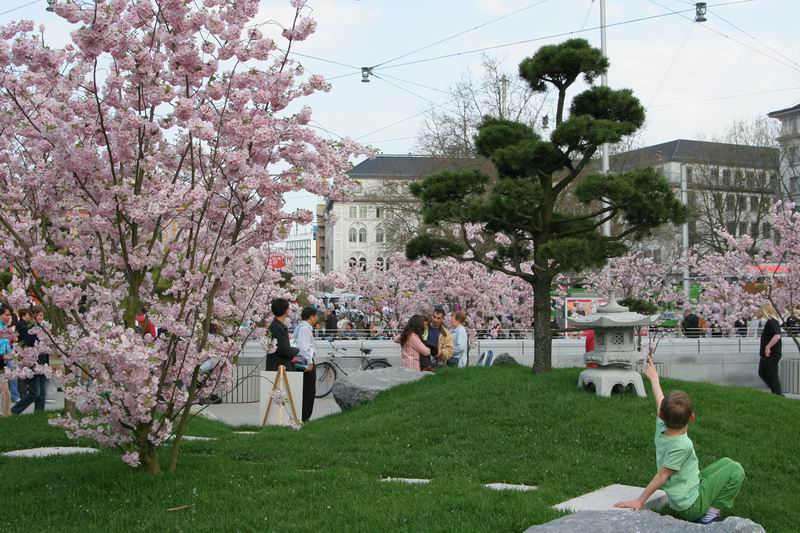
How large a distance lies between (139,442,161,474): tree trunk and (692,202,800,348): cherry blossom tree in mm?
16975

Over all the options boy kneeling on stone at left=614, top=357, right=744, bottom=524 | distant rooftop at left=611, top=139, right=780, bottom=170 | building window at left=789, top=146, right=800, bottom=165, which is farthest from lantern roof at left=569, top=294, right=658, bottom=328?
building window at left=789, top=146, right=800, bottom=165

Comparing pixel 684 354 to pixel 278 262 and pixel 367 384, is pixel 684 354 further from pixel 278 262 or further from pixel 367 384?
pixel 278 262

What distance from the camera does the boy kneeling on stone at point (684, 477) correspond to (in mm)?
6746

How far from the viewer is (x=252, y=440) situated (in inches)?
428

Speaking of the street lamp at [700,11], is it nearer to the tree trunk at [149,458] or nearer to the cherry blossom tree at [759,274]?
the cherry blossom tree at [759,274]

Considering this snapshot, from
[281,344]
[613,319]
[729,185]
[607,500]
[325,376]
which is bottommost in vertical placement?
[325,376]

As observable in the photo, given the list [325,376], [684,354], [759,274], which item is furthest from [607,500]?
[759,274]

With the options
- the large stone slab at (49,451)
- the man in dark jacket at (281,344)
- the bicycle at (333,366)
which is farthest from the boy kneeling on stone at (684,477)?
the bicycle at (333,366)

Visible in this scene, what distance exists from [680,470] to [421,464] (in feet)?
9.69

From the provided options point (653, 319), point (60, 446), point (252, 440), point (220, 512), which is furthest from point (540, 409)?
point (60, 446)

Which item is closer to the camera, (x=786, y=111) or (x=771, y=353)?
(x=771, y=353)

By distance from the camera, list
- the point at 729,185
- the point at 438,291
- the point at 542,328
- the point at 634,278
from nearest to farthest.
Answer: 1. the point at 542,328
2. the point at 438,291
3. the point at 634,278
4. the point at 729,185

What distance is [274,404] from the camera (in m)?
13.1

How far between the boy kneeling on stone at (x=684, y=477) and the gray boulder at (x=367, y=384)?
6.99m
